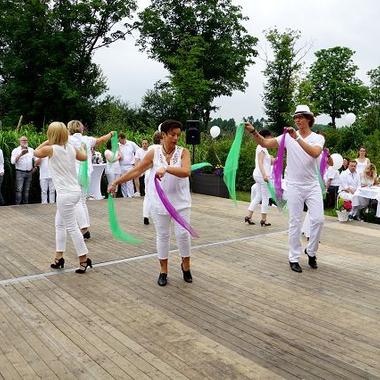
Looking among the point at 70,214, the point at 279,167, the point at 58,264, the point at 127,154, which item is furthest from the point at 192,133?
the point at 70,214

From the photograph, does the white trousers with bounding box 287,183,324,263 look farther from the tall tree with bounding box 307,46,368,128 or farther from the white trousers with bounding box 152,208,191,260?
the tall tree with bounding box 307,46,368,128

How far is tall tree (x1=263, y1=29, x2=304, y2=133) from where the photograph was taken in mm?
31484

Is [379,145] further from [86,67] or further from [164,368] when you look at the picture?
[86,67]

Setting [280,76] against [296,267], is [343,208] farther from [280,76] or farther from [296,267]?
[280,76]

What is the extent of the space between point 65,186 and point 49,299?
1248 mm

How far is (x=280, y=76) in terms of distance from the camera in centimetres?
3288

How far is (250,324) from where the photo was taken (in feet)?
13.1

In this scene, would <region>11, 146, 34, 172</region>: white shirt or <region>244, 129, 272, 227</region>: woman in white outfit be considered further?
<region>11, 146, 34, 172</region>: white shirt

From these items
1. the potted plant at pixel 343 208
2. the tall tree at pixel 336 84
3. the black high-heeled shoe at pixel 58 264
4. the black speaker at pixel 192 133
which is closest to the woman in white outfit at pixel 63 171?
the black high-heeled shoe at pixel 58 264

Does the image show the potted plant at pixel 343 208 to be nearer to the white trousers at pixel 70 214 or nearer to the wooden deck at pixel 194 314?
the wooden deck at pixel 194 314

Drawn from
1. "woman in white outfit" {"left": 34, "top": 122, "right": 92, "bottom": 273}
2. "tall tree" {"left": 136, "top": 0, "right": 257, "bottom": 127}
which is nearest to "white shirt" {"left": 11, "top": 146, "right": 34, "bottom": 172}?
"woman in white outfit" {"left": 34, "top": 122, "right": 92, "bottom": 273}

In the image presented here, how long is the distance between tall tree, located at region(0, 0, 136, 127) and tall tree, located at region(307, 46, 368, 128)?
19499 millimetres

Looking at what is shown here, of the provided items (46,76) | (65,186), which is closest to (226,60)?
(46,76)

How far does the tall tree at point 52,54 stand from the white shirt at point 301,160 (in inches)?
997
